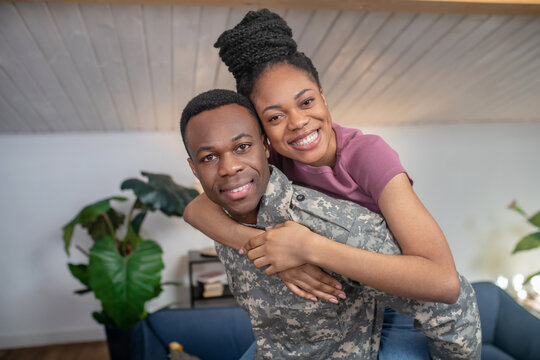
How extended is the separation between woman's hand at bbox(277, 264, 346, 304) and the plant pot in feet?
8.76

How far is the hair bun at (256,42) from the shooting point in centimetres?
108

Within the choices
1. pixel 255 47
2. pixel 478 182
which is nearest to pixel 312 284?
pixel 255 47

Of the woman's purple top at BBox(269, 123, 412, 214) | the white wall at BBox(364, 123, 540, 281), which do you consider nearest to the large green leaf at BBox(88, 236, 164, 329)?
the woman's purple top at BBox(269, 123, 412, 214)

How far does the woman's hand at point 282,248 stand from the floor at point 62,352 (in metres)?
3.52

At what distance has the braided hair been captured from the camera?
1.08 meters

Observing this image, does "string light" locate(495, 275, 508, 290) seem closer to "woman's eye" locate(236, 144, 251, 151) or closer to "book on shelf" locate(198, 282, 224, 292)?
"book on shelf" locate(198, 282, 224, 292)

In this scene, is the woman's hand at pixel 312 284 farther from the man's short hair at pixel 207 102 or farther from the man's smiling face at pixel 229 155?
the man's short hair at pixel 207 102

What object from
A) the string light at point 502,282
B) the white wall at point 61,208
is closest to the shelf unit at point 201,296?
A: the white wall at point 61,208

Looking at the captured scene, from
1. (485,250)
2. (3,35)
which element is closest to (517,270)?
(485,250)

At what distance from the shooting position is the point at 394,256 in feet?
2.96

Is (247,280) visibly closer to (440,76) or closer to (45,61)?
(45,61)

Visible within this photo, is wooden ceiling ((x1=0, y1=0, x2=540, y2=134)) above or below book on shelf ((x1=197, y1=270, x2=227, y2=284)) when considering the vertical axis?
above

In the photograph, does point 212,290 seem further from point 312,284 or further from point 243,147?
point 243,147

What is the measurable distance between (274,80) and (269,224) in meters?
0.36
